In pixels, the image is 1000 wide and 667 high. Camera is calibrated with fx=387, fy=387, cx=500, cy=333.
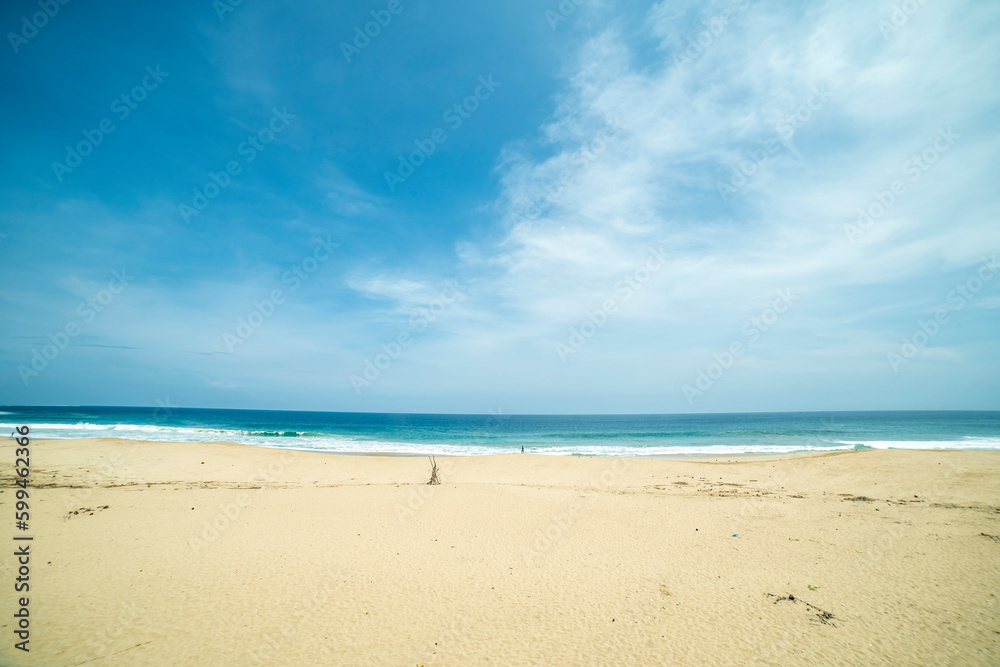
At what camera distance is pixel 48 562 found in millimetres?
6312

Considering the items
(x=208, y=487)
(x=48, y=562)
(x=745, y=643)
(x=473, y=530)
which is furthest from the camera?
(x=208, y=487)

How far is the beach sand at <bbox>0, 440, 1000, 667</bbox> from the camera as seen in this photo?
14.5 ft

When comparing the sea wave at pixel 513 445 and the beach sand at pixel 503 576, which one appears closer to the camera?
the beach sand at pixel 503 576

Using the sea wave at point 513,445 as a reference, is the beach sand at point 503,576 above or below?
above

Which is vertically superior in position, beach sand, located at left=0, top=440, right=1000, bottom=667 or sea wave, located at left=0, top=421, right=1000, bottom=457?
beach sand, located at left=0, top=440, right=1000, bottom=667

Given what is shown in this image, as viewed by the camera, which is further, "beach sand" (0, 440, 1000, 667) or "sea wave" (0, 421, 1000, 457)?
"sea wave" (0, 421, 1000, 457)

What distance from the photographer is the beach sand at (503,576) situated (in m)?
4.42

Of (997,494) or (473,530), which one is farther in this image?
(997,494)

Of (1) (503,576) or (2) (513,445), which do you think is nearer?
(1) (503,576)

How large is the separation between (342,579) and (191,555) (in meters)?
3.00

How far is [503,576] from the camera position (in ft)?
20.2

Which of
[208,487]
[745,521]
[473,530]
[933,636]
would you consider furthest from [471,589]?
[208,487]

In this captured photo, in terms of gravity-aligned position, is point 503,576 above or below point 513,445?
above

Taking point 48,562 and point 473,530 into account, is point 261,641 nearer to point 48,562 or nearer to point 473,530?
point 473,530
